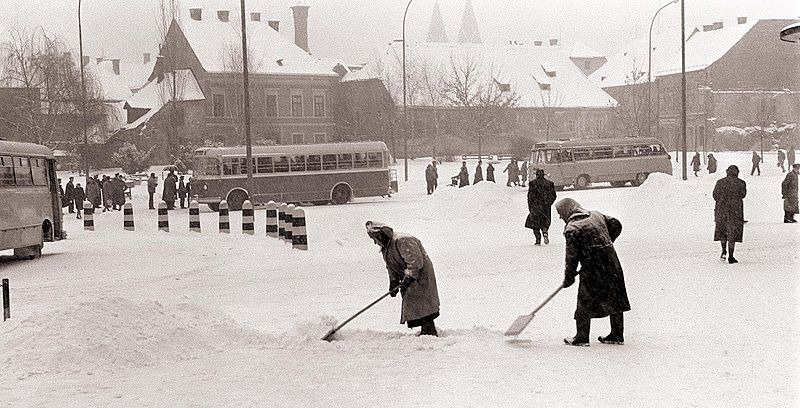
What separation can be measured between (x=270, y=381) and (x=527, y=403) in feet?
7.45

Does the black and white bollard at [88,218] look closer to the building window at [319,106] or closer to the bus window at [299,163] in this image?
the bus window at [299,163]

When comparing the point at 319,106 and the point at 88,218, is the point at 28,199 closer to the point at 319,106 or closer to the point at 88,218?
the point at 88,218


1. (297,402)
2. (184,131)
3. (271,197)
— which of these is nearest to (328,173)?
(271,197)

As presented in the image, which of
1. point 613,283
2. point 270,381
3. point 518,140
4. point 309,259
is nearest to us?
point 270,381

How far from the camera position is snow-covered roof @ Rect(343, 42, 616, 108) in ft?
232

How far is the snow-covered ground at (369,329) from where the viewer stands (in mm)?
7719

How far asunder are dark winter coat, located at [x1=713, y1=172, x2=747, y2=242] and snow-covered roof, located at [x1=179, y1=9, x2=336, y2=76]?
167ft

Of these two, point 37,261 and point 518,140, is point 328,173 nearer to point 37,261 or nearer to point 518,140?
point 37,261

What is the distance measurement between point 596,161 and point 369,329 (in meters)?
36.4

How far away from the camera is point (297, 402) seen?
7449 millimetres

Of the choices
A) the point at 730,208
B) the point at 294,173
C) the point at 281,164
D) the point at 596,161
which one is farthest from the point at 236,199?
the point at 730,208

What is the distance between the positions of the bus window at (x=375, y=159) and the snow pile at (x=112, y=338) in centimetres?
2985

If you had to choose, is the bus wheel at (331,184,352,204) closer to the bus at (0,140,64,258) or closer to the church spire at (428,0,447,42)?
the bus at (0,140,64,258)

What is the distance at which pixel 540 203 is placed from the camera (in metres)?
20.3
